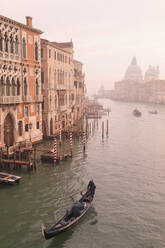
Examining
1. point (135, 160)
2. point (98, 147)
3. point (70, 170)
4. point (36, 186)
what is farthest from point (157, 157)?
point (36, 186)

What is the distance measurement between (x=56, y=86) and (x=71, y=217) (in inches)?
1028

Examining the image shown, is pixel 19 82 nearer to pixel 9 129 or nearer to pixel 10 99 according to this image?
pixel 10 99

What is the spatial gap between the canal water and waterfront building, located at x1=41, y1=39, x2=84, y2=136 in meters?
9.10

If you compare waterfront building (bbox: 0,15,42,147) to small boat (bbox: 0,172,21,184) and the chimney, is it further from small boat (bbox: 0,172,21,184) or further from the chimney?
small boat (bbox: 0,172,21,184)

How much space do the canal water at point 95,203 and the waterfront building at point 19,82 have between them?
546 cm

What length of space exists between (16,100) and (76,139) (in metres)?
14.8

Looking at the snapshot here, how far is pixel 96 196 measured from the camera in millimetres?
19031

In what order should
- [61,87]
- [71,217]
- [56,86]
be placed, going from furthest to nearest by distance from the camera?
Result: [61,87]
[56,86]
[71,217]

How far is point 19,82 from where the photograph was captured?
90.8 feet

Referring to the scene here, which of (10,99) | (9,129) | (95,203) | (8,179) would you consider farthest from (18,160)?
(95,203)

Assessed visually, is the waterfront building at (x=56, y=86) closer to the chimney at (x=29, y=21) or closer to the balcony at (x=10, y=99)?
the chimney at (x=29, y=21)

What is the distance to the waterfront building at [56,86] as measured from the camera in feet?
116

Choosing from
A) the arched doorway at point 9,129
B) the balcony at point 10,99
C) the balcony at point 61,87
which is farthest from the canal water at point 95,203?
the balcony at point 61,87

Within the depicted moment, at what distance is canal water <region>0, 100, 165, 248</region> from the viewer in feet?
45.3
